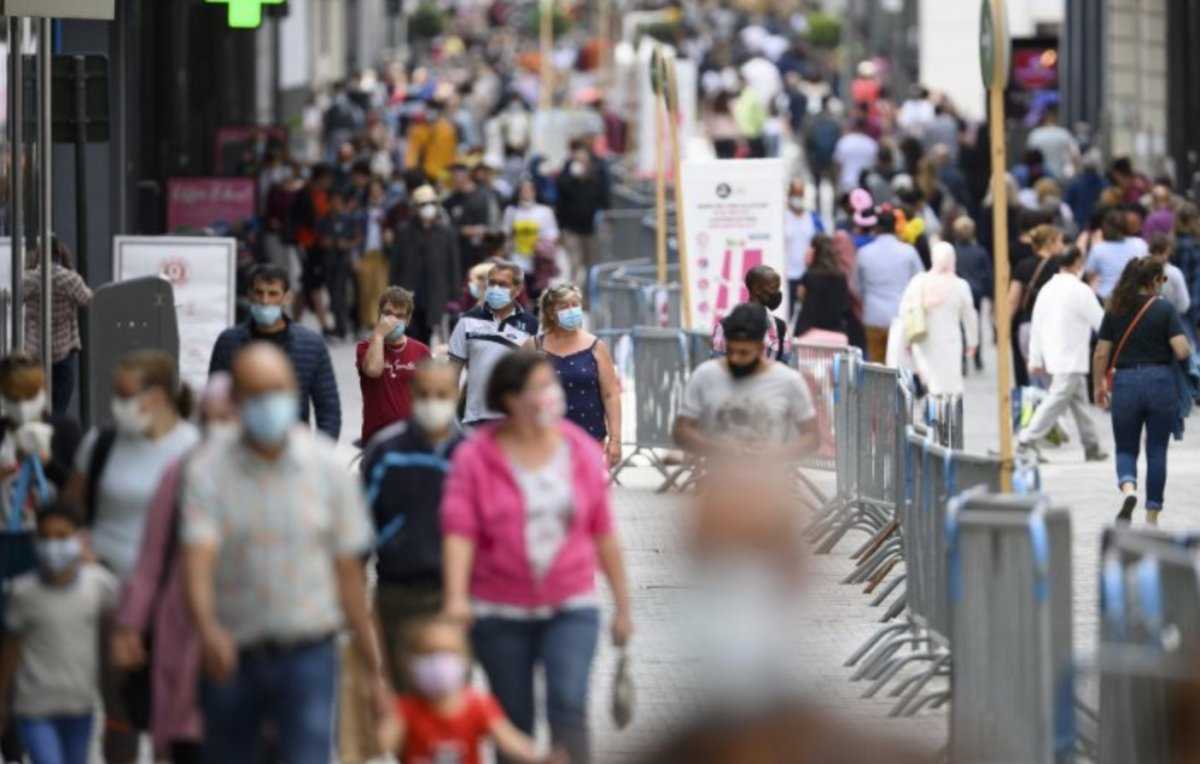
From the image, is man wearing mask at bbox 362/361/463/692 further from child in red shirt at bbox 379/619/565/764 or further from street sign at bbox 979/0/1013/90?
street sign at bbox 979/0/1013/90

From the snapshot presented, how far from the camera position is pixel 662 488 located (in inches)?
771

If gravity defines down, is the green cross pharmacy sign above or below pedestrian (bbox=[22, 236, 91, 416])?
above

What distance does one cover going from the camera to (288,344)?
13.3 metres

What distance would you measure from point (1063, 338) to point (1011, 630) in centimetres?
972

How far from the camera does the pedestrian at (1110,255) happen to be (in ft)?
75.7

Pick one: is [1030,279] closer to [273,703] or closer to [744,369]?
[744,369]

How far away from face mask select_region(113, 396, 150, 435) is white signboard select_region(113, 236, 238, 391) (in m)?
9.89

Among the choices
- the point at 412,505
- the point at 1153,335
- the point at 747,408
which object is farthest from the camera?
the point at 1153,335

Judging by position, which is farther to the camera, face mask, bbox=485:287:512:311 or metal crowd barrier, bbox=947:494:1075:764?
face mask, bbox=485:287:512:311

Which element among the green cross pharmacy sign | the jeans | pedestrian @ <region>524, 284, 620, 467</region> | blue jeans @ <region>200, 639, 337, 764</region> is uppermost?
the green cross pharmacy sign

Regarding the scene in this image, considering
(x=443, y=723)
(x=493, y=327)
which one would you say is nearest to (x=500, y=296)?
(x=493, y=327)

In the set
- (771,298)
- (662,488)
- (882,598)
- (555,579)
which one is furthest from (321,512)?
(662,488)

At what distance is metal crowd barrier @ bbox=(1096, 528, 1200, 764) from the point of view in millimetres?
9312

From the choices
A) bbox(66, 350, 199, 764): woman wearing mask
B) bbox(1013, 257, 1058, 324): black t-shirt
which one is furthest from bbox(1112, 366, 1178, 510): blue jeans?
bbox(66, 350, 199, 764): woman wearing mask
